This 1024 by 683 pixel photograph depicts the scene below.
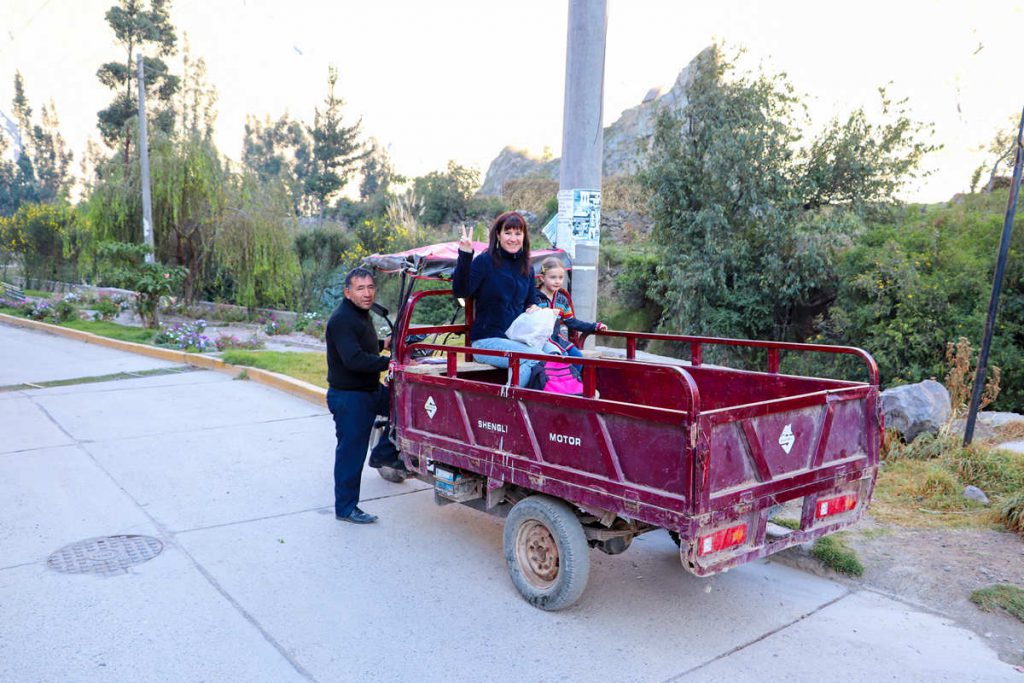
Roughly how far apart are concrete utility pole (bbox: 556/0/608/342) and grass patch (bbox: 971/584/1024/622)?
135 inches

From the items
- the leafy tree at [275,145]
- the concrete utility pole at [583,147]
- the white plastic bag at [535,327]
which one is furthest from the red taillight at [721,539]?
the leafy tree at [275,145]

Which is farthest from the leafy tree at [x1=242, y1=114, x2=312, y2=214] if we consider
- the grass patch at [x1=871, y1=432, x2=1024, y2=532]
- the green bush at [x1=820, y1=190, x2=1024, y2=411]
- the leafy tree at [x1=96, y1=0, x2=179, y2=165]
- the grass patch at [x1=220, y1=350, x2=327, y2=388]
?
the grass patch at [x1=871, y1=432, x2=1024, y2=532]

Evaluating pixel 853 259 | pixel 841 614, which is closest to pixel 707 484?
pixel 841 614

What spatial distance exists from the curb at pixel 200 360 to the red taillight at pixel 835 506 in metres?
6.36

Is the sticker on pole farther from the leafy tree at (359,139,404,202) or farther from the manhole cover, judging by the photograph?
the leafy tree at (359,139,404,202)

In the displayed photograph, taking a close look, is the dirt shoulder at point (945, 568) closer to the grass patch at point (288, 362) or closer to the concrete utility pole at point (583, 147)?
the concrete utility pole at point (583, 147)

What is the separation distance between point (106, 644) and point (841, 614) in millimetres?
3950

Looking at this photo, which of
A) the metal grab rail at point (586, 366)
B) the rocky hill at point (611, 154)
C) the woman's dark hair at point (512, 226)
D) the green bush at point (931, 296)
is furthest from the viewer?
the rocky hill at point (611, 154)

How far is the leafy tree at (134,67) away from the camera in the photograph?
36.2 metres

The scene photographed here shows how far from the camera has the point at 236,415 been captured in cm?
913

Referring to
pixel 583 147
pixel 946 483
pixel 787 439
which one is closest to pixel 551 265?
pixel 583 147

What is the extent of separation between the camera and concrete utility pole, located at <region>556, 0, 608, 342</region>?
6.28m

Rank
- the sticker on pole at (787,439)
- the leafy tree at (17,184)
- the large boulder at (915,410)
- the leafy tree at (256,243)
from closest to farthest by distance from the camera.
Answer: the sticker on pole at (787,439), the large boulder at (915,410), the leafy tree at (256,243), the leafy tree at (17,184)

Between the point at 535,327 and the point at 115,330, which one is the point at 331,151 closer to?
the point at 115,330
